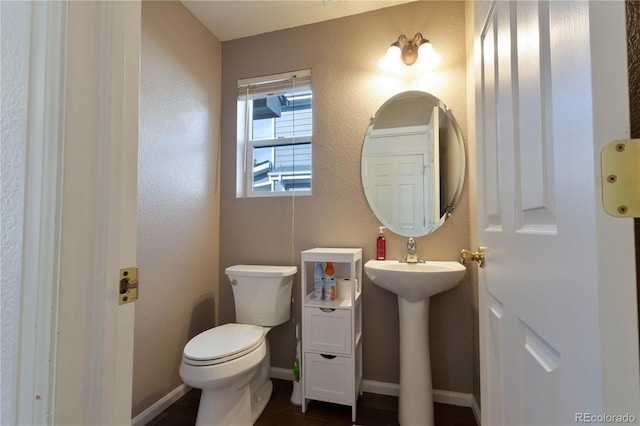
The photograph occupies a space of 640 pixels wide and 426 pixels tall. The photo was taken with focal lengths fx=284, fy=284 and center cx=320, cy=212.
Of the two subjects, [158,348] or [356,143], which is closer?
[158,348]

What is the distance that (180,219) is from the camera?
176 cm

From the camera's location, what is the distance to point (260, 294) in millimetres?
1736

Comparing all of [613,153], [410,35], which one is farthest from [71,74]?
[410,35]

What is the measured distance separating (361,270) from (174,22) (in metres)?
1.92

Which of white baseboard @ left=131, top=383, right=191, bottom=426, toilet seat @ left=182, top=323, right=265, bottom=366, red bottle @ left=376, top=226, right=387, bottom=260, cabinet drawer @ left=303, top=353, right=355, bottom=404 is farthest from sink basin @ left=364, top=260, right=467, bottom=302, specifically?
white baseboard @ left=131, top=383, right=191, bottom=426

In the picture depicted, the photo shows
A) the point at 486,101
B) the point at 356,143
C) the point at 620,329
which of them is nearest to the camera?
the point at 620,329

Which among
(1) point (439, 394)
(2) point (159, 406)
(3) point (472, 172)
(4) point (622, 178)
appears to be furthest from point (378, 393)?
(4) point (622, 178)

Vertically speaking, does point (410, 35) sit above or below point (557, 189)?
above

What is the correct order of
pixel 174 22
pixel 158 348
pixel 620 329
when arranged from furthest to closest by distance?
pixel 174 22, pixel 158 348, pixel 620 329

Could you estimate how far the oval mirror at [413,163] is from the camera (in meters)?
1.71

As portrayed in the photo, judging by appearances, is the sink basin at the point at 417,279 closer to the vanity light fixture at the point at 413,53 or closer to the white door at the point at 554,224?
the white door at the point at 554,224

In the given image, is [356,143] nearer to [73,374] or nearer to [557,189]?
[557,189]

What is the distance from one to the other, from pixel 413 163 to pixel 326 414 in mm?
1531

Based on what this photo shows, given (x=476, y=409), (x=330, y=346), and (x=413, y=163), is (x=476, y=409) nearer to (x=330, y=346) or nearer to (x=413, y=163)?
(x=330, y=346)
